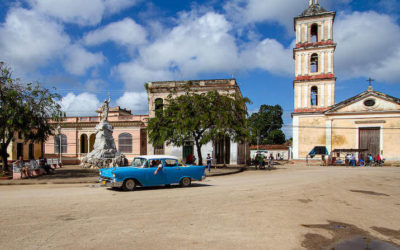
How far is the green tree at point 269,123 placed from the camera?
71438mm

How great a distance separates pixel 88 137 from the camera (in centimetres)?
3866

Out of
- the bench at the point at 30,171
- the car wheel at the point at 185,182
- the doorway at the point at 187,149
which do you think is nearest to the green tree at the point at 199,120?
the bench at the point at 30,171

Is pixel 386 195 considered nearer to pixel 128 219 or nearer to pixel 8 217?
pixel 128 219

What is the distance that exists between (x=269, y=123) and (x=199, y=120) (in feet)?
170

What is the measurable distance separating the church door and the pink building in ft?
82.0

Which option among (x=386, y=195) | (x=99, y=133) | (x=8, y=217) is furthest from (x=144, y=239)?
(x=99, y=133)

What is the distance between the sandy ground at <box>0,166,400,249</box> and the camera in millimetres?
5461

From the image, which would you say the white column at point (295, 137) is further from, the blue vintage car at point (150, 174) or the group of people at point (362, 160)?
the blue vintage car at point (150, 174)

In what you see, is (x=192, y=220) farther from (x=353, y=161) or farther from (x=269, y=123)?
(x=269, y=123)

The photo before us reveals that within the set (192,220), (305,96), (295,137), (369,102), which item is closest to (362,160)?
(369,102)

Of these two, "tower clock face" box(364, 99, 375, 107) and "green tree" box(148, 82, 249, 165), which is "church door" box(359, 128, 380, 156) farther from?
"green tree" box(148, 82, 249, 165)

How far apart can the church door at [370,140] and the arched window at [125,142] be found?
26.6 metres

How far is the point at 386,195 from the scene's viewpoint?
1123 cm

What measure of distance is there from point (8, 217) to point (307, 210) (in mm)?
7346
